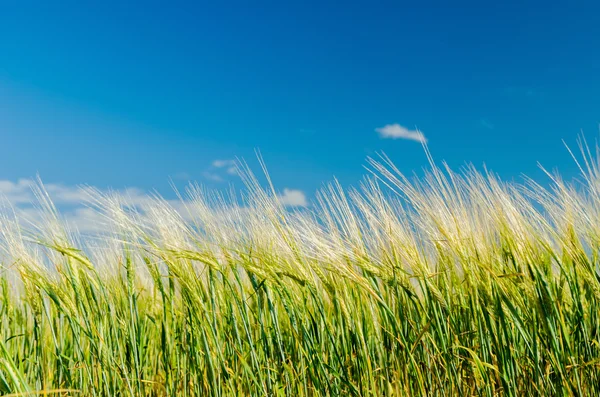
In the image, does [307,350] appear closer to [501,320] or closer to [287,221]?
[287,221]

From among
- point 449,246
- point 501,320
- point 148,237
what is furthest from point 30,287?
point 501,320

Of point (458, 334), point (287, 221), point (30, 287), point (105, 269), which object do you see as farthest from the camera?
point (105, 269)

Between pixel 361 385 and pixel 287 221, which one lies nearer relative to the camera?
pixel 361 385

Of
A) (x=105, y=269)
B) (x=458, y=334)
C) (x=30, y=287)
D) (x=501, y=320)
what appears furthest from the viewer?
(x=105, y=269)

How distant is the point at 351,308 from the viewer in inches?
74.4

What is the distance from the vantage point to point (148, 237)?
1.96m

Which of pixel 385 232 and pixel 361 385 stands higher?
pixel 385 232

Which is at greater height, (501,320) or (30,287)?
(30,287)

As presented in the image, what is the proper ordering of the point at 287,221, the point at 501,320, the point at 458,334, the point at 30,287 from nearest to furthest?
the point at 501,320 → the point at 458,334 → the point at 287,221 → the point at 30,287

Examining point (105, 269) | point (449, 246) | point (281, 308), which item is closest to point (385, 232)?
point (449, 246)

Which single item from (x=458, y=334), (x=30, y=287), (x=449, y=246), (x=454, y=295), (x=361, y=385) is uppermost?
(x=30, y=287)

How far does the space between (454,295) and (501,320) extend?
0.71 feet

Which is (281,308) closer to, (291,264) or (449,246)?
(291,264)

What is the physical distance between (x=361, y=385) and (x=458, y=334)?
363 mm
